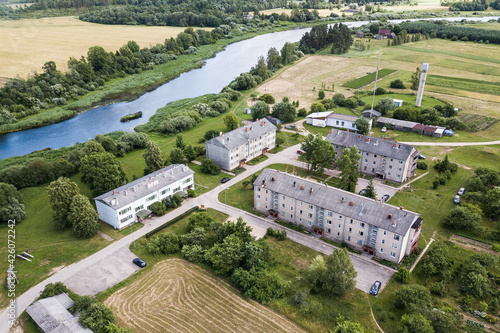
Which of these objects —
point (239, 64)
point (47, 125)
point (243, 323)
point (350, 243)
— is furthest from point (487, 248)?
point (239, 64)

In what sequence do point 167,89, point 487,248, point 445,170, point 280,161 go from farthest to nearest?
point 167,89
point 280,161
point 445,170
point 487,248

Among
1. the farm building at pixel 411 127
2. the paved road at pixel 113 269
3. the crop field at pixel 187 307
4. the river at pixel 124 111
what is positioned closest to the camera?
the crop field at pixel 187 307

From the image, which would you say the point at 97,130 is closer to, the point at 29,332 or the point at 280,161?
the point at 280,161

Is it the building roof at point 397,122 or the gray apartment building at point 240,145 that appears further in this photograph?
the building roof at point 397,122

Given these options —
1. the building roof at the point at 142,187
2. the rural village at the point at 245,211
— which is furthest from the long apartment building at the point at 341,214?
the building roof at the point at 142,187

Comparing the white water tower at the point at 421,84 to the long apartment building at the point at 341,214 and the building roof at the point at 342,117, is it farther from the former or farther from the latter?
the long apartment building at the point at 341,214

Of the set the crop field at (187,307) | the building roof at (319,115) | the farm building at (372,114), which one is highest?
the building roof at (319,115)

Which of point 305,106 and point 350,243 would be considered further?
point 305,106

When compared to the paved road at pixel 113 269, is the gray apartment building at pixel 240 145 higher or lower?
higher
